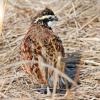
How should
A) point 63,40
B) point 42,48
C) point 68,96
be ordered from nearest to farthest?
point 68,96, point 42,48, point 63,40

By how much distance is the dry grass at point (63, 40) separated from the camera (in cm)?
383

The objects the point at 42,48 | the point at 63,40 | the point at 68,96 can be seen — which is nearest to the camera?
the point at 68,96

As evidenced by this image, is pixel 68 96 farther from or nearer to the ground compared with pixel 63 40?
nearer to the ground

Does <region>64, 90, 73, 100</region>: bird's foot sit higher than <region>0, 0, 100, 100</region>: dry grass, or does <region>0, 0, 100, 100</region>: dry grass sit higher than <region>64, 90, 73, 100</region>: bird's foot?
<region>0, 0, 100, 100</region>: dry grass

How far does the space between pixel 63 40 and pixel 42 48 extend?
611 millimetres

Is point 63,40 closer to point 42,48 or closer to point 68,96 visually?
point 42,48

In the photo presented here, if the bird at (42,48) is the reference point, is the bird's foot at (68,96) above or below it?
below

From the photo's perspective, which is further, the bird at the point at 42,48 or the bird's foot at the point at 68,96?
the bird at the point at 42,48

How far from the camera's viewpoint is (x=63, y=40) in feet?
14.6

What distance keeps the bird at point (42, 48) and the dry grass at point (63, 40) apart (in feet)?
0.39

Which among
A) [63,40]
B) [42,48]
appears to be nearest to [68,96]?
[42,48]

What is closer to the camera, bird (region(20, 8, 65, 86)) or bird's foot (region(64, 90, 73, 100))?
bird's foot (region(64, 90, 73, 100))

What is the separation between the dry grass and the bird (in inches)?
4.6

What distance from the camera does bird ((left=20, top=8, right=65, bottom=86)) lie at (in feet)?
12.3
